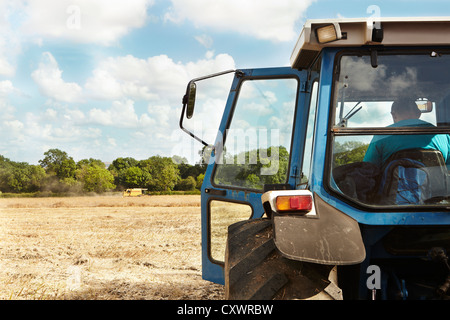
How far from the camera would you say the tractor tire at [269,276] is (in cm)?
220

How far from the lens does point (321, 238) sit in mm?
2268

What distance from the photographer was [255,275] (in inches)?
91.1

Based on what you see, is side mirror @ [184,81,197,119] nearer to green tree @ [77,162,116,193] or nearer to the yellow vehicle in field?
the yellow vehicle in field

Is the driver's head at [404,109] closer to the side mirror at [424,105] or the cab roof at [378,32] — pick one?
the side mirror at [424,105]

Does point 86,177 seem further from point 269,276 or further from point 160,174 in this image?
point 269,276

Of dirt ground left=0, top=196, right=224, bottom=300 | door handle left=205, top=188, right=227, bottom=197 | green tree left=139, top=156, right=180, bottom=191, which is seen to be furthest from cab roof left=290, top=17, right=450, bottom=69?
green tree left=139, top=156, right=180, bottom=191

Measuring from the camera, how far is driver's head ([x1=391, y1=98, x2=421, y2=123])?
2652mm

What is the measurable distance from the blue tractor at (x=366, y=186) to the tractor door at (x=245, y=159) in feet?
4.46

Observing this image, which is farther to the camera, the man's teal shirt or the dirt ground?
the dirt ground

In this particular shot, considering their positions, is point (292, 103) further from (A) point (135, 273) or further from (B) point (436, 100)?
(A) point (135, 273)

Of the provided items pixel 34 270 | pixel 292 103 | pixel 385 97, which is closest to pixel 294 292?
pixel 385 97

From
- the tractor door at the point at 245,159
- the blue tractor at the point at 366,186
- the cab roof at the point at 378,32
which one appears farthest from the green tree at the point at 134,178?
the cab roof at the point at 378,32

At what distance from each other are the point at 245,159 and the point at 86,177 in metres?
25.3
